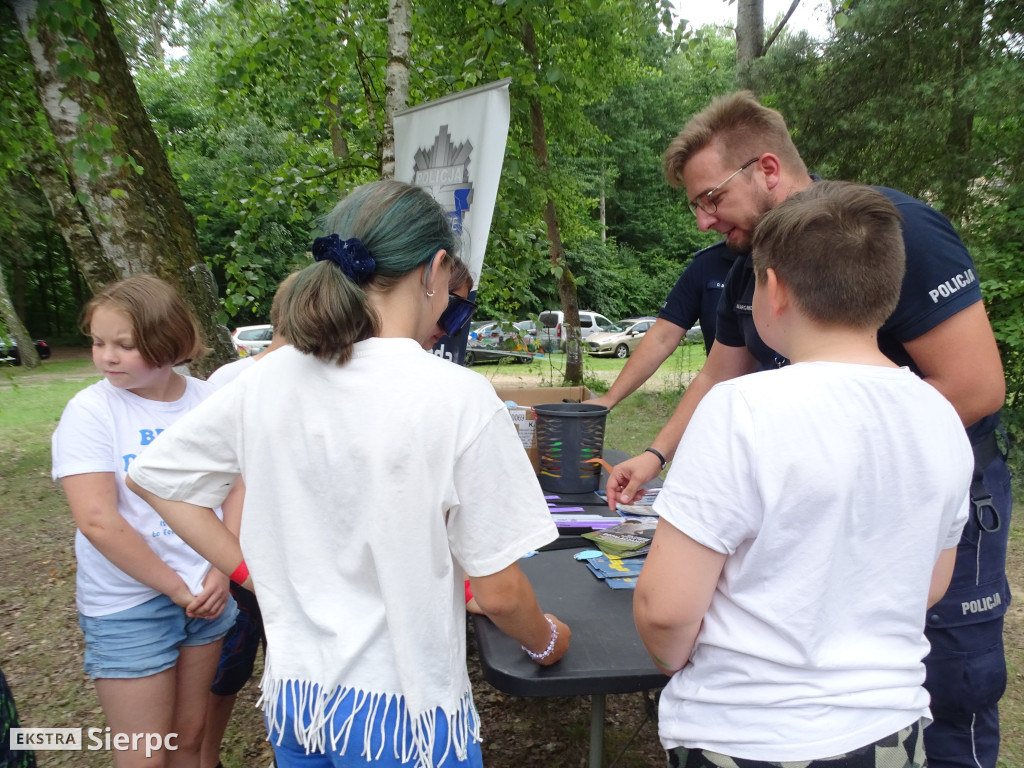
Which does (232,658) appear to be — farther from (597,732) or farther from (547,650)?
(547,650)

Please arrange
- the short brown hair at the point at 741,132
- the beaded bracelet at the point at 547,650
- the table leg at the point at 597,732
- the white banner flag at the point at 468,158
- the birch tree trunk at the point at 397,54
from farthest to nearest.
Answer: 1. the birch tree trunk at the point at 397,54
2. the white banner flag at the point at 468,158
3. the short brown hair at the point at 741,132
4. the table leg at the point at 597,732
5. the beaded bracelet at the point at 547,650

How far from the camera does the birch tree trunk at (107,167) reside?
113 inches

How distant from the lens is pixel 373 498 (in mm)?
1000

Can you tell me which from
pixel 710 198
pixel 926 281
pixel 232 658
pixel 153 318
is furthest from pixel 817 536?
pixel 232 658

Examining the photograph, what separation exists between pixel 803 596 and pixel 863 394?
29 cm

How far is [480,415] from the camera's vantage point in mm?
1001

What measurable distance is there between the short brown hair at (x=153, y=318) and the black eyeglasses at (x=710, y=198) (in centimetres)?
143

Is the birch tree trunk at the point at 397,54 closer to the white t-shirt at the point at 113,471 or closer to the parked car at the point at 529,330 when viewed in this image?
the parked car at the point at 529,330

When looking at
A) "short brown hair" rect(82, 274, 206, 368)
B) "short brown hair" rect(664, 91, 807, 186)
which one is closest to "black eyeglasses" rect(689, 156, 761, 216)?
"short brown hair" rect(664, 91, 807, 186)

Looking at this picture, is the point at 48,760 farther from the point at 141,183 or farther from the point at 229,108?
the point at 229,108

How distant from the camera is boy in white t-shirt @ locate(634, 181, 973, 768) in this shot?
3.00 ft

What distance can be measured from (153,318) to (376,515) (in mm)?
1034

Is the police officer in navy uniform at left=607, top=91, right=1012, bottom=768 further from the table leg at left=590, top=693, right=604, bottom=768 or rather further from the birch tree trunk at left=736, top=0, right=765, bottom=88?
the birch tree trunk at left=736, top=0, right=765, bottom=88

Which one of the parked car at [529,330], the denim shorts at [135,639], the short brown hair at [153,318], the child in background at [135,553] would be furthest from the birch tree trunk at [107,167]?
the parked car at [529,330]
